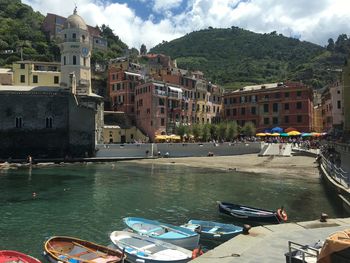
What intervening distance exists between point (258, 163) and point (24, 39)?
3524 inches

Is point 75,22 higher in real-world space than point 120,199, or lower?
higher

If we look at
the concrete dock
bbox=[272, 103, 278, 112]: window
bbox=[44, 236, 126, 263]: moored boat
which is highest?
bbox=[272, 103, 278, 112]: window

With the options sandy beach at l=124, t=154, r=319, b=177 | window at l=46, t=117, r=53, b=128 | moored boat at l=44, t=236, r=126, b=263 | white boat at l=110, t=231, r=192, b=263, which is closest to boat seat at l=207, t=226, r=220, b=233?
white boat at l=110, t=231, r=192, b=263

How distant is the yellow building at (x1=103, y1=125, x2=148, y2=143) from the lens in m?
87.4

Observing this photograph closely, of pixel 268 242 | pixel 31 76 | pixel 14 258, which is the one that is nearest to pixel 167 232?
pixel 268 242

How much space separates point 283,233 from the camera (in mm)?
14398

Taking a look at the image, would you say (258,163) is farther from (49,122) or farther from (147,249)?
(147,249)

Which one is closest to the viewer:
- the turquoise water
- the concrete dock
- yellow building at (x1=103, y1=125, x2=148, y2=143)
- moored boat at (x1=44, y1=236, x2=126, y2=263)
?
the concrete dock

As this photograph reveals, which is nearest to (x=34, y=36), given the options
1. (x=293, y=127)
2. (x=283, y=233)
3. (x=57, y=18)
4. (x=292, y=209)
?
(x=57, y=18)

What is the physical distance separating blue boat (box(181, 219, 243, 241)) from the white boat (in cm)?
378

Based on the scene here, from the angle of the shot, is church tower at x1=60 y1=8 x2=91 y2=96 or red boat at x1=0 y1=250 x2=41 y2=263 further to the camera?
church tower at x1=60 y1=8 x2=91 y2=96

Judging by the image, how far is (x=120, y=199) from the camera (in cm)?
3228

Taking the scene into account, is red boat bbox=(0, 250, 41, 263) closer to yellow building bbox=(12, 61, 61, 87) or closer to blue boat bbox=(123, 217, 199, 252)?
blue boat bbox=(123, 217, 199, 252)

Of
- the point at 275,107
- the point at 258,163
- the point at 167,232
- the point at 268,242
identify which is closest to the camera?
the point at 268,242
